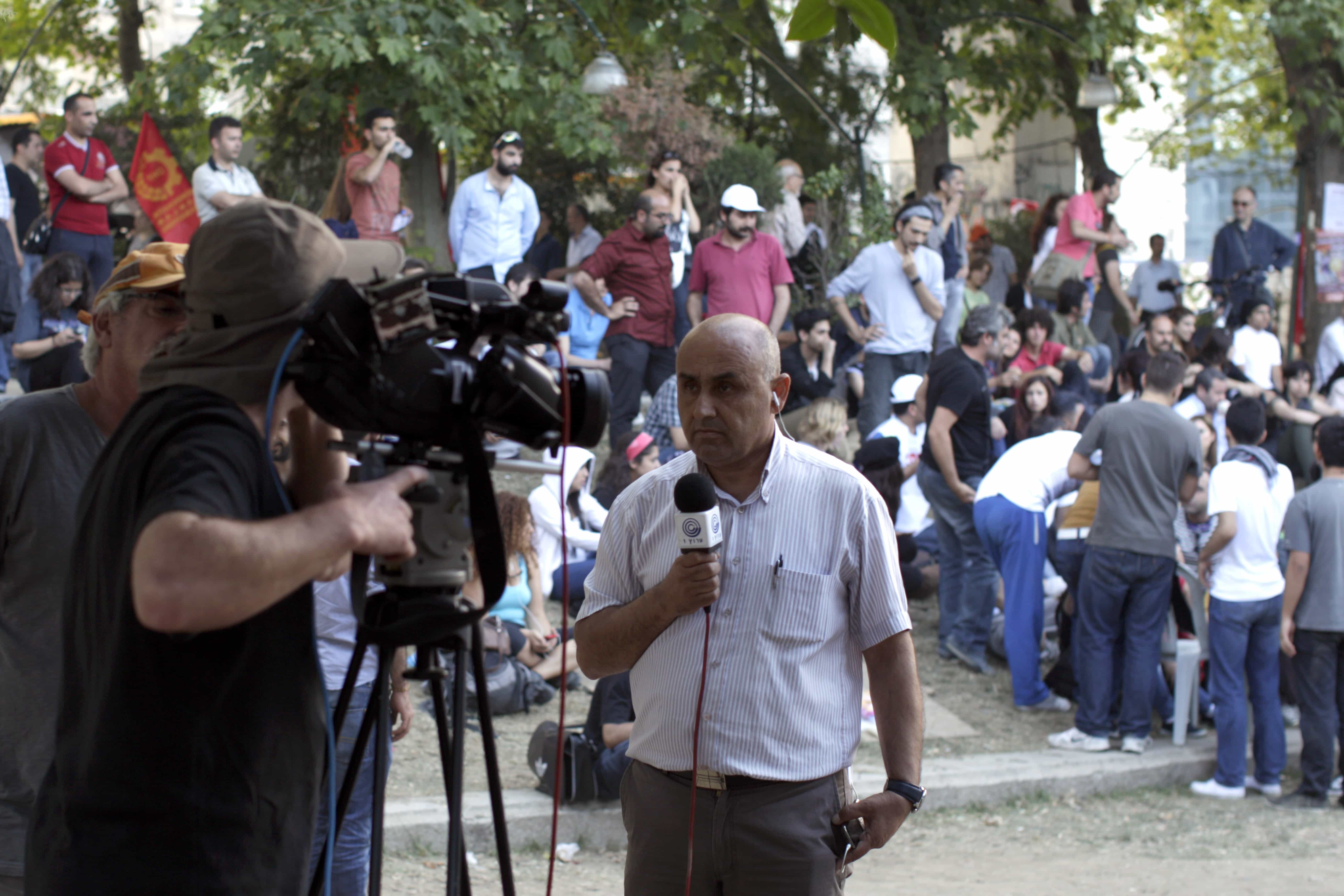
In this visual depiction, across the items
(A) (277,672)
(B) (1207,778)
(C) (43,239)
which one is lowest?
(B) (1207,778)

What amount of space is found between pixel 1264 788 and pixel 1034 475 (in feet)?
7.05

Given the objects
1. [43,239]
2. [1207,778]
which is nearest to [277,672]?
[1207,778]

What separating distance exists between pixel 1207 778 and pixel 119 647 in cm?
701

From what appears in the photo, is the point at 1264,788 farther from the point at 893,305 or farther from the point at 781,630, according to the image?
the point at 781,630

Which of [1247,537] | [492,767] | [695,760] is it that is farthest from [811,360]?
[492,767]

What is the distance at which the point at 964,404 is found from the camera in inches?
325

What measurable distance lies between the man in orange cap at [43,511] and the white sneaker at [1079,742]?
6040 millimetres

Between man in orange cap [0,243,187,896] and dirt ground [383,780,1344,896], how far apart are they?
2816 millimetres

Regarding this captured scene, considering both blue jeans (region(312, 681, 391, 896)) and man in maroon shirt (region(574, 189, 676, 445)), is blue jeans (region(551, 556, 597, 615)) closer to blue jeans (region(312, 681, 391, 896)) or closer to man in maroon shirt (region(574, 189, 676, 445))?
man in maroon shirt (region(574, 189, 676, 445))

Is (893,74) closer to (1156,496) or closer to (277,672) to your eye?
(1156,496)

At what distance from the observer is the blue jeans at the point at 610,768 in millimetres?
5965

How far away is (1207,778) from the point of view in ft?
24.6

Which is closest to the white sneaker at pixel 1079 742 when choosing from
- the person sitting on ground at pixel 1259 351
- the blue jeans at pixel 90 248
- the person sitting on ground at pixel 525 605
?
the person sitting on ground at pixel 525 605

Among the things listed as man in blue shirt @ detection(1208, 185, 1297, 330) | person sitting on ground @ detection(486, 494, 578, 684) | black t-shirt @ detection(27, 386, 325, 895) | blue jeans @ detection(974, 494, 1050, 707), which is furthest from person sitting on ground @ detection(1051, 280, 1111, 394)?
black t-shirt @ detection(27, 386, 325, 895)
